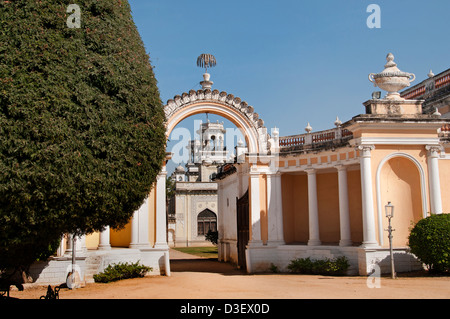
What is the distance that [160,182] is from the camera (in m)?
17.7

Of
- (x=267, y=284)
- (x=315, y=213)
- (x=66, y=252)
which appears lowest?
(x=267, y=284)

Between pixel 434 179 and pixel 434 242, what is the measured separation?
2.75 meters

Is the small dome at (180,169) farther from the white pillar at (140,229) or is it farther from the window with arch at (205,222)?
the white pillar at (140,229)

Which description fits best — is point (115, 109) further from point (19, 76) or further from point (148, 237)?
point (148, 237)

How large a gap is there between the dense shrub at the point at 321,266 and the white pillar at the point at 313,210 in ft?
2.98

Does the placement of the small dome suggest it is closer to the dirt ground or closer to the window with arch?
the window with arch

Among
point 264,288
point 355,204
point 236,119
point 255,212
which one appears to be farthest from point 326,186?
point 264,288

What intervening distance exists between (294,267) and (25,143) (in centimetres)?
1238

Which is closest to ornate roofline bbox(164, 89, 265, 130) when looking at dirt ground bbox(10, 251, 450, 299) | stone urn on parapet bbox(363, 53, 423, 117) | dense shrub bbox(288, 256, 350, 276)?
stone urn on parapet bbox(363, 53, 423, 117)

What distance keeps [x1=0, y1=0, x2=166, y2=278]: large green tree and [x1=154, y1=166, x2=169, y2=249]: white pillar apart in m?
8.72

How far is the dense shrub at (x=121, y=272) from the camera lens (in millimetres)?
15398

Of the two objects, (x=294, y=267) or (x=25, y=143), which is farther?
(x=294, y=267)

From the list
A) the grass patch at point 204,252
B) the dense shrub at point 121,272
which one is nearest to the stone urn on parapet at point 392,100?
the dense shrub at point 121,272
